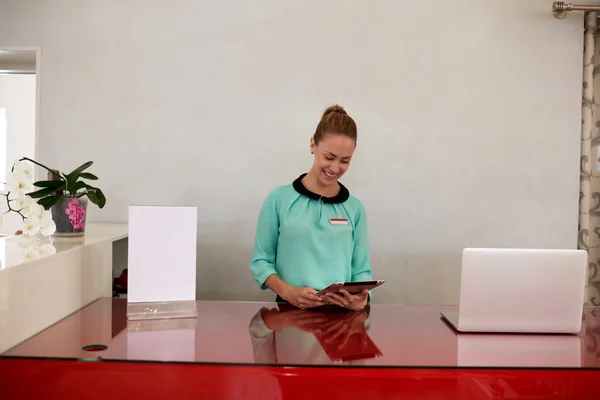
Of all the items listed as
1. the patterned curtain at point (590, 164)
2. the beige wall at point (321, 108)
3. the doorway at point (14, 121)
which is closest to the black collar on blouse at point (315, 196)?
the beige wall at point (321, 108)

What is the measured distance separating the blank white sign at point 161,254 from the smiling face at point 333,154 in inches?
22.2

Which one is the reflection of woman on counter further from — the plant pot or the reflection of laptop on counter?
the plant pot

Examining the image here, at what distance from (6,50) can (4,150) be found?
7.02ft

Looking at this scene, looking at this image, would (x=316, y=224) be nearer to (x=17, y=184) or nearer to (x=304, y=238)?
(x=304, y=238)

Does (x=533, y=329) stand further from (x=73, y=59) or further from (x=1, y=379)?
(x=73, y=59)

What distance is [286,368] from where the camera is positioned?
1.27 metres

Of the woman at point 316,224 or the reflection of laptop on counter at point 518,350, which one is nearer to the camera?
the reflection of laptop on counter at point 518,350

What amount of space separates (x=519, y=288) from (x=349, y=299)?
0.55 m

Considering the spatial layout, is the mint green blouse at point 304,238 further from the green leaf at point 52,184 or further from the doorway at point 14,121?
the doorway at point 14,121

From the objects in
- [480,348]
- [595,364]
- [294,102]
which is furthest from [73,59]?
[595,364]

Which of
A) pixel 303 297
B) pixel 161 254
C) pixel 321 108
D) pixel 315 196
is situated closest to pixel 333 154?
pixel 315 196

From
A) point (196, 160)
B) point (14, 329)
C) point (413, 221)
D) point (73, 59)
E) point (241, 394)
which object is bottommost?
point (241, 394)

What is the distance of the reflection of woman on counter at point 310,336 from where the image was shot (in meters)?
1.33

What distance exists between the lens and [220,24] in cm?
285
